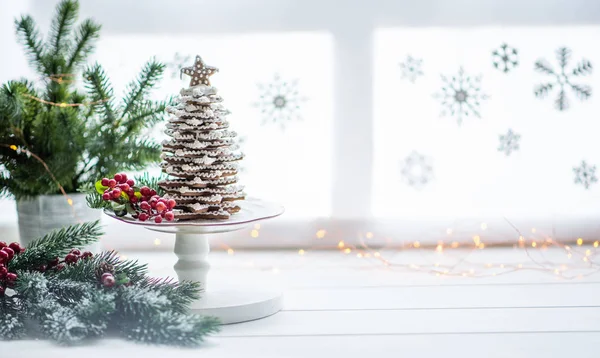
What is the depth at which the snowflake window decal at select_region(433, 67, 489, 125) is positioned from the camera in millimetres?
1823

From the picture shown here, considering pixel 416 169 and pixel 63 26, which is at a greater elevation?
pixel 63 26

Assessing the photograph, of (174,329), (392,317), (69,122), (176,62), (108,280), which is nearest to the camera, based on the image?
(174,329)

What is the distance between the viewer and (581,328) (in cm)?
118

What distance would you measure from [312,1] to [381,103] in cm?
31

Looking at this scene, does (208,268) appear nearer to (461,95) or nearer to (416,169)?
(416,169)

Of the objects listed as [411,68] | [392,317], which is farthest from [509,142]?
[392,317]

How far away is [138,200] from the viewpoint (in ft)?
3.89

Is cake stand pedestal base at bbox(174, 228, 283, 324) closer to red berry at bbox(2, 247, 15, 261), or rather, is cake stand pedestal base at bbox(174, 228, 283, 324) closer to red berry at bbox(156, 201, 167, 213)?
red berry at bbox(156, 201, 167, 213)

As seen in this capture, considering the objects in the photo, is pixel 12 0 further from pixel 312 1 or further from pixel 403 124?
pixel 403 124

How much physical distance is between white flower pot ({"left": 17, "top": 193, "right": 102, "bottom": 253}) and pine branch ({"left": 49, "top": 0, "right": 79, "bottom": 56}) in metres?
0.30

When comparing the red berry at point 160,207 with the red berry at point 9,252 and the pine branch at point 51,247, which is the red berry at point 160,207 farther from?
the red berry at point 9,252

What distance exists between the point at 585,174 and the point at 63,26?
1311 mm

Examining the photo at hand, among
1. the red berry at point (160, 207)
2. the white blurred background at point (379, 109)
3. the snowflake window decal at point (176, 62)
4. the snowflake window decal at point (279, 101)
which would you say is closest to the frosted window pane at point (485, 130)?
the white blurred background at point (379, 109)

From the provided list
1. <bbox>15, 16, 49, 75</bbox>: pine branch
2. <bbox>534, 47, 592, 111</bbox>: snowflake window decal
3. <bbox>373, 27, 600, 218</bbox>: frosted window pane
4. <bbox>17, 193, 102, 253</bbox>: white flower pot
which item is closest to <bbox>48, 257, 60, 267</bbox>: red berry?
<bbox>17, 193, 102, 253</bbox>: white flower pot
